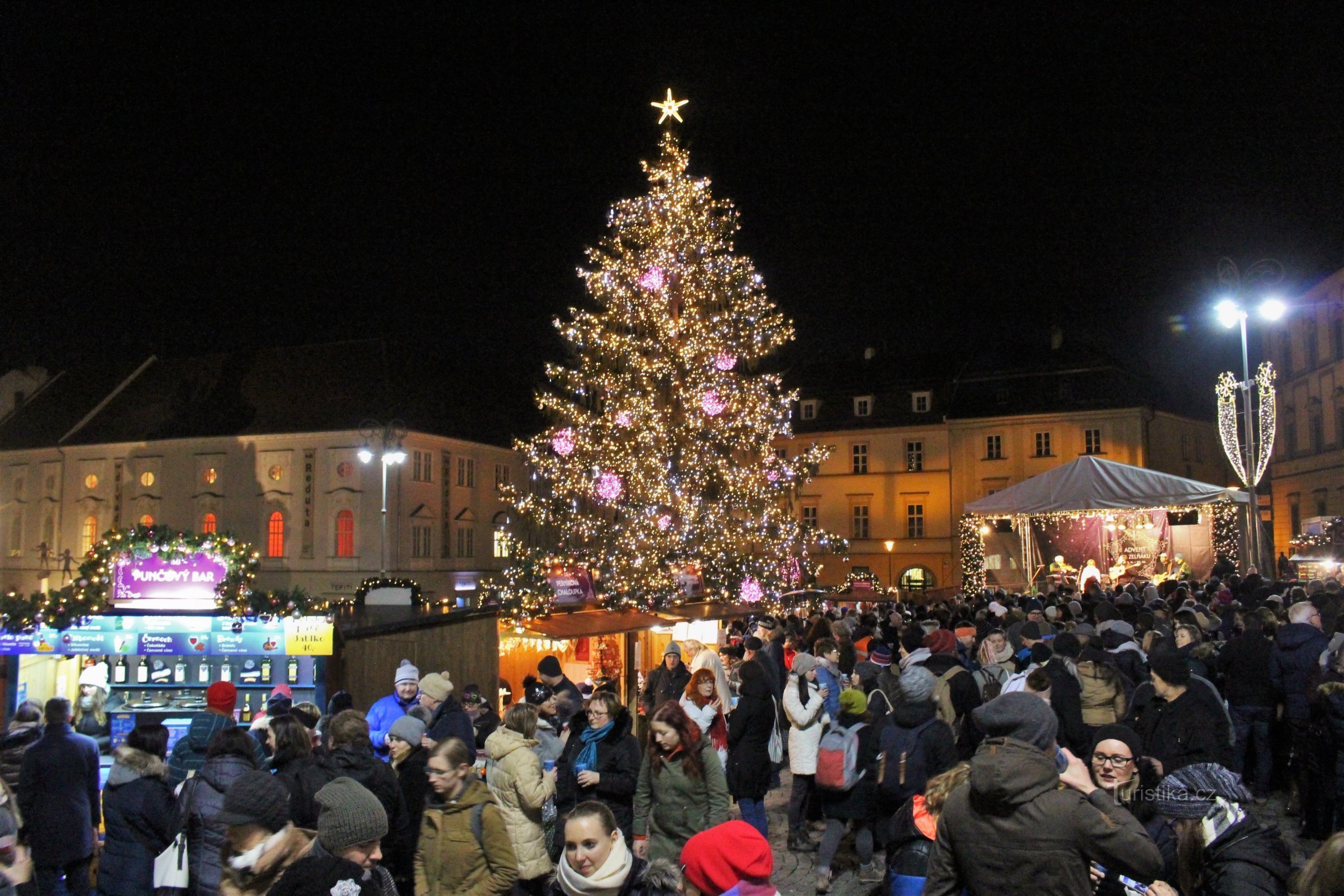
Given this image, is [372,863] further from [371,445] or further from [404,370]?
[404,370]

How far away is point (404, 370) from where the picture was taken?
51.6 metres

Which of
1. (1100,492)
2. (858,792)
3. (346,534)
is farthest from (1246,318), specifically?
(346,534)

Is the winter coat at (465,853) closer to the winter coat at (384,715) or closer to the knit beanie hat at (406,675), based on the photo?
the winter coat at (384,715)

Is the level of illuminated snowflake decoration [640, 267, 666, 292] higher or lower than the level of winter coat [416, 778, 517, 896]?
higher

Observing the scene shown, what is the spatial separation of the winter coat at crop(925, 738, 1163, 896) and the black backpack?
8.88 feet

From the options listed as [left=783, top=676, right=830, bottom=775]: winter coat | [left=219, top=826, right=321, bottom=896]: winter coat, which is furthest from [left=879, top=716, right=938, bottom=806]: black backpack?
[left=219, top=826, right=321, bottom=896]: winter coat

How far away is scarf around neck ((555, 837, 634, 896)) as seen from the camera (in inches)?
165

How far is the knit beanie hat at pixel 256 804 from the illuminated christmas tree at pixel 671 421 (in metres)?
17.1

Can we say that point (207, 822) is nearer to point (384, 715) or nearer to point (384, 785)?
point (384, 785)

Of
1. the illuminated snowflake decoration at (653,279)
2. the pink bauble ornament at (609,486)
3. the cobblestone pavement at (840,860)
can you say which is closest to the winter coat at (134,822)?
the cobblestone pavement at (840,860)

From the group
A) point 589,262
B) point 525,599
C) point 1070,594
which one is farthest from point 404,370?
point 1070,594

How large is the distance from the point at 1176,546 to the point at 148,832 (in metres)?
24.9

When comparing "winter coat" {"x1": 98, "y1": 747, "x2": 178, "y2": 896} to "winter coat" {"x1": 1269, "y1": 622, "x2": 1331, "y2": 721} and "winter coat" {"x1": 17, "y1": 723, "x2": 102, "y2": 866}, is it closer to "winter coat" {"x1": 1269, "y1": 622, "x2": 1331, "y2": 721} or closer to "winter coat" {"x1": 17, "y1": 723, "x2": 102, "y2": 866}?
"winter coat" {"x1": 17, "y1": 723, "x2": 102, "y2": 866}

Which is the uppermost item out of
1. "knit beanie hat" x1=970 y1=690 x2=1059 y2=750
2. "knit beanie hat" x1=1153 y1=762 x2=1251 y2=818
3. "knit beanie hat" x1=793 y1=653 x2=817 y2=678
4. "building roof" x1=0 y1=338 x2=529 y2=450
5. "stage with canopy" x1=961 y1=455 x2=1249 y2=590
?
"building roof" x1=0 y1=338 x2=529 y2=450
